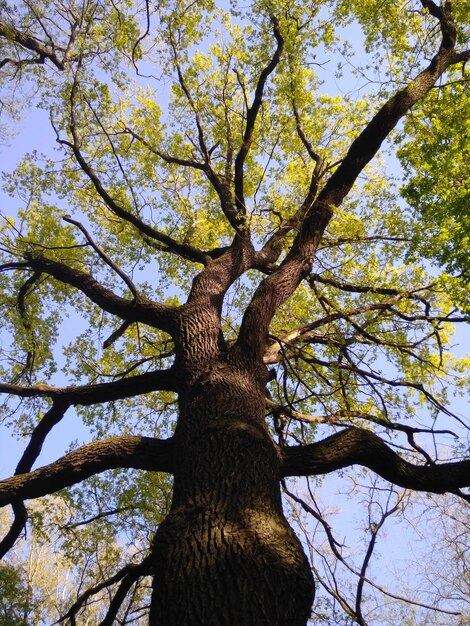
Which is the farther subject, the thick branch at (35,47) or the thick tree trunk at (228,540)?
the thick branch at (35,47)

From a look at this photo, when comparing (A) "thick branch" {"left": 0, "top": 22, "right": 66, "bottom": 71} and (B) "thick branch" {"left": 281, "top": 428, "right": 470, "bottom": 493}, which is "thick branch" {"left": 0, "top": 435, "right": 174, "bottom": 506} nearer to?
(B) "thick branch" {"left": 281, "top": 428, "right": 470, "bottom": 493}

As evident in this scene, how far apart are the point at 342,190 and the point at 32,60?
5542mm

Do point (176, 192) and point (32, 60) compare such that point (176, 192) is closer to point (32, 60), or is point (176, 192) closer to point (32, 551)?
point (32, 60)

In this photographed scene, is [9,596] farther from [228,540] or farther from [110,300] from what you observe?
[228,540]

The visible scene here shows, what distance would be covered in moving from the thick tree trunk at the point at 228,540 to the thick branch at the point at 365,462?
13.9 inches

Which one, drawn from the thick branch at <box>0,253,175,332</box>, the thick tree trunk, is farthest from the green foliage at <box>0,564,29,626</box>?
the thick tree trunk

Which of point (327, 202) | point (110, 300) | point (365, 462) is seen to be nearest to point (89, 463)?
point (365, 462)

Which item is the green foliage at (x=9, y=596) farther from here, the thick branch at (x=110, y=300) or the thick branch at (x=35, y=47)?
the thick branch at (x=35, y=47)

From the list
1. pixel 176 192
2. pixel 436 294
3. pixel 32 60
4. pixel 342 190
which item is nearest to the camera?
pixel 342 190

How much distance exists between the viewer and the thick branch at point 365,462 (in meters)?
3.76

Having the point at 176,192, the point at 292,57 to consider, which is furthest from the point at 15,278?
the point at 292,57

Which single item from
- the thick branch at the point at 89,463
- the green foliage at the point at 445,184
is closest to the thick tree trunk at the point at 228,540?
the thick branch at the point at 89,463

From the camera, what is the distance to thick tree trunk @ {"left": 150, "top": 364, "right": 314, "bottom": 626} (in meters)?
2.46

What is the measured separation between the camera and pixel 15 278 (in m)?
8.76
